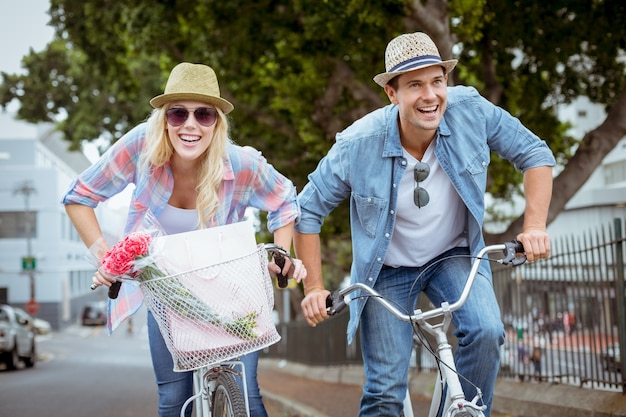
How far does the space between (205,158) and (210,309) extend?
2.92 ft

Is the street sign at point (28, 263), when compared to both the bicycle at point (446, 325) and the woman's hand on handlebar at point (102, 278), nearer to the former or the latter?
the woman's hand on handlebar at point (102, 278)

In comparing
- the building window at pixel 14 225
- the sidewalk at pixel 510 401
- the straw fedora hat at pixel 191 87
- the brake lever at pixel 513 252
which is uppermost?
the building window at pixel 14 225

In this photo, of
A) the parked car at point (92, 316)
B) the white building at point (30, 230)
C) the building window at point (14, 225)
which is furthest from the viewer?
the parked car at point (92, 316)

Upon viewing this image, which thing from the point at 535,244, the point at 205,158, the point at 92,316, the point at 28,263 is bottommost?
the point at 92,316

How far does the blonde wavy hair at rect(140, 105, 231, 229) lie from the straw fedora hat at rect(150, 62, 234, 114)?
66 millimetres

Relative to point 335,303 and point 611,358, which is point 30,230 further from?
point 335,303

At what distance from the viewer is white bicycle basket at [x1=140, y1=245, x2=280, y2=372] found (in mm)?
3793

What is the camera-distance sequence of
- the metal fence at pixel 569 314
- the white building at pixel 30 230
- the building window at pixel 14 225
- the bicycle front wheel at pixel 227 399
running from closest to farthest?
the bicycle front wheel at pixel 227 399, the metal fence at pixel 569 314, the white building at pixel 30 230, the building window at pixel 14 225

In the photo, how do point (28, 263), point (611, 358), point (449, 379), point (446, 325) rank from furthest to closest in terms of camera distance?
point (28, 263), point (611, 358), point (446, 325), point (449, 379)

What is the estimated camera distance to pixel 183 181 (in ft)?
14.7

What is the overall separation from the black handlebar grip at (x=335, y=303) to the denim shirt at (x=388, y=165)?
28cm

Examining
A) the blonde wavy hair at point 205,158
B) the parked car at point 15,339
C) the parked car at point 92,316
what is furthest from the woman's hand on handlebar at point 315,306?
the parked car at point 92,316

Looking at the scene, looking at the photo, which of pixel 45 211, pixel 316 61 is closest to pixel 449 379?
pixel 316 61

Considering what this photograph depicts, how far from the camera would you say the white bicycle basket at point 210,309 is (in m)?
3.79
